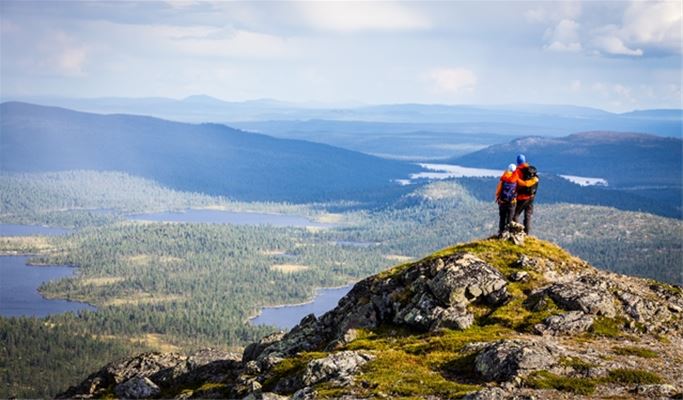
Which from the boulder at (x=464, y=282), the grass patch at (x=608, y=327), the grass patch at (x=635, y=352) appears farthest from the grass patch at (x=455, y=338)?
the grass patch at (x=635, y=352)

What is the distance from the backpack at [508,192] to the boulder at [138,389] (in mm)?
32398

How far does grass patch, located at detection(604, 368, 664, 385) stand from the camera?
152 ft

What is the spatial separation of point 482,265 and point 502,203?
9.65 meters

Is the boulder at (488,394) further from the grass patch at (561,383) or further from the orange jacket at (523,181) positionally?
the orange jacket at (523,181)

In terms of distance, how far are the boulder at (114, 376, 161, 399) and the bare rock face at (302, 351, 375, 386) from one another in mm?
22455

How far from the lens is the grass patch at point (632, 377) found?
46.2 m

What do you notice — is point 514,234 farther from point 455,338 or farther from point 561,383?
point 561,383

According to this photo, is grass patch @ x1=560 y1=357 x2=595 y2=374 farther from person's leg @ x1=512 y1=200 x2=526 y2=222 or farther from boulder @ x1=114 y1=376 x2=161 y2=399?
boulder @ x1=114 y1=376 x2=161 y2=399

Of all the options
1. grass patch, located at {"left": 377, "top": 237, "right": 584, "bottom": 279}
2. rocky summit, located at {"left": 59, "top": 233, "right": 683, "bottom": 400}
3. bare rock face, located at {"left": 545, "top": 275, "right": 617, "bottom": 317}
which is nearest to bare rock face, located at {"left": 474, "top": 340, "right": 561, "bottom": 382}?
rocky summit, located at {"left": 59, "top": 233, "right": 683, "bottom": 400}

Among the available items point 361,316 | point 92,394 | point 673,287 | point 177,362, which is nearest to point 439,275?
point 361,316

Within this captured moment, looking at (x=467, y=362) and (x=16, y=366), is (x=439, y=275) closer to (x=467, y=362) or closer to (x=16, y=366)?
(x=467, y=362)

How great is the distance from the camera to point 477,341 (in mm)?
54062

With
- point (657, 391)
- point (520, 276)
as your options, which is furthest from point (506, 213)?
point (657, 391)

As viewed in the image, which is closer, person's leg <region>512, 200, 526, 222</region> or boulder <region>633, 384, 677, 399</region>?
boulder <region>633, 384, 677, 399</region>
